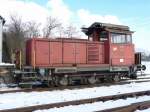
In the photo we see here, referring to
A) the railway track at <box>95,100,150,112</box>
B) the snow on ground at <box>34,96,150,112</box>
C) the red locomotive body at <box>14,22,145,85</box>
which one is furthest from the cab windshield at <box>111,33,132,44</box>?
the railway track at <box>95,100,150,112</box>

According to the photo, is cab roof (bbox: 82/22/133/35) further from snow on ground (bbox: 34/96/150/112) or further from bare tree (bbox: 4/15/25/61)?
bare tree (bbox: 4/15/25/61)

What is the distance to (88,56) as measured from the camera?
18969 millimetres

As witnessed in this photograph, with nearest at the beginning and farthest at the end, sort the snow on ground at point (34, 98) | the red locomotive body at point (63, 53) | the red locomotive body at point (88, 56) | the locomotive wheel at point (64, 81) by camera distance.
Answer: the snow on ground at point (34, 98) < the red locomotive body at point (63, 53) < the red locomotive body at point (88, 56) < the locomotive wheel at point (64, 81)

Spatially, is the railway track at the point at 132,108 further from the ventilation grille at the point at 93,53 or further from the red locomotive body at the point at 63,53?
the ventilation grille at the point at 93,53

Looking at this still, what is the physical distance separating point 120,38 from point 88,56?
2.40 m

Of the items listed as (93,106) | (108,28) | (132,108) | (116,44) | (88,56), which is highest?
(108,28)

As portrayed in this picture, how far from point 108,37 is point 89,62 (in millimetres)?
1865


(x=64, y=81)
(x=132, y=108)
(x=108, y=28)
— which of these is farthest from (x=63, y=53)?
(x=132, y=108)

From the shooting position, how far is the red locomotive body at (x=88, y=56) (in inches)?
669

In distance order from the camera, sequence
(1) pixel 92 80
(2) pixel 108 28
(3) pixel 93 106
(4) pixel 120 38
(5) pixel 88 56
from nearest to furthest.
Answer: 1. (3) pixel 93 106
2. (1) pixel 92 80
3. (5) pixel 88 56
4. (2) pixel 108 28
5. (4) pixel 120 38

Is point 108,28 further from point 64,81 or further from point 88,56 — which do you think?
point 64,81

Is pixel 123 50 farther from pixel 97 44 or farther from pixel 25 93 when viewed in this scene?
pixel 25 93

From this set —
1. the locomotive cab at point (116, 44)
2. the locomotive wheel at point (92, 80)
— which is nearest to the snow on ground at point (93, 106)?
the locomotive wheel at point (92, 80)

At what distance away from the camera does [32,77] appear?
16.2 meters
